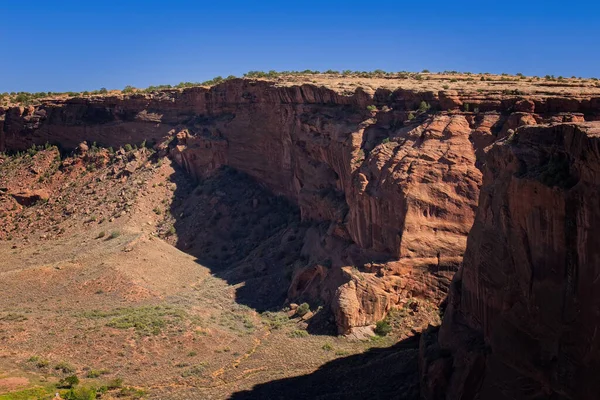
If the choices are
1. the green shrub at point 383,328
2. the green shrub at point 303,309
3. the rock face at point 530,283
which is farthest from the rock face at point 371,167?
the rock face at point 530,283

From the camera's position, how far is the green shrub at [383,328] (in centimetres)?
3738

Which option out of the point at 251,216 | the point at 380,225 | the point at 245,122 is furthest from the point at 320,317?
the point at 245,122

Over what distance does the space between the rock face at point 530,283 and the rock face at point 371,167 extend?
9.76 metres

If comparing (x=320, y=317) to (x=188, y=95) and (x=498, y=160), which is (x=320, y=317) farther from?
(x=188, y=95)

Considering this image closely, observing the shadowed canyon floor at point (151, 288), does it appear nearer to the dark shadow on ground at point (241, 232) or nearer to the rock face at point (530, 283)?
the dark shadow on ground at point (241, 232)

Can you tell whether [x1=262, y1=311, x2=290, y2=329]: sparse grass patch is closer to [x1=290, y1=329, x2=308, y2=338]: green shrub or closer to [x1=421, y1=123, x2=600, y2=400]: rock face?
[x1=290, y1=329, x2=308, y2=338]: green shrub

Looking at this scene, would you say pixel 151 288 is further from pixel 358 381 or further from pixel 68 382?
pixel 358 381

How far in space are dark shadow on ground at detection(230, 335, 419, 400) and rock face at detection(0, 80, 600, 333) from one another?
420cm

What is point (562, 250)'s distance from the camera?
2078cm

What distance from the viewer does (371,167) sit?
42406 millimetres

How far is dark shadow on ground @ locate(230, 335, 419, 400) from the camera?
96.9 feet

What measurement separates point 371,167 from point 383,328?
9.81 m

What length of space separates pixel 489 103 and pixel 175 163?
34056 mm

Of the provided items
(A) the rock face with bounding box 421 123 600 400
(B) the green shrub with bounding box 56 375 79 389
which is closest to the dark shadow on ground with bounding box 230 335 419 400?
(A) the rock face with bounding box 421 123 600 400
